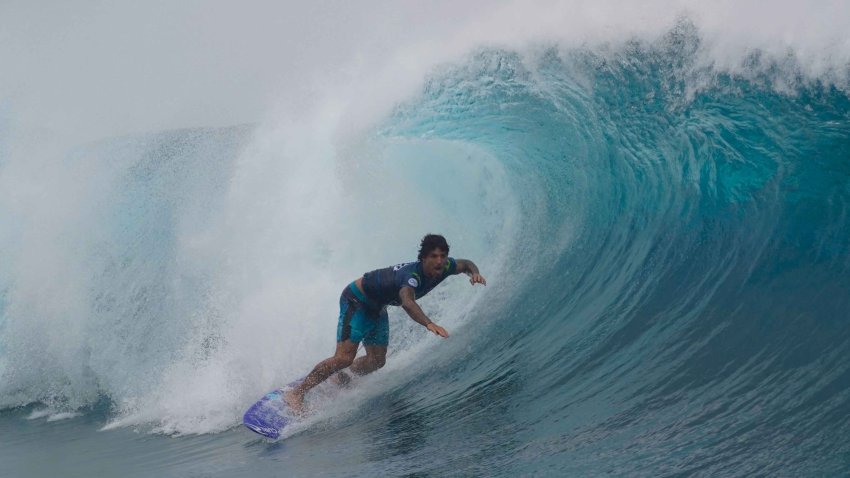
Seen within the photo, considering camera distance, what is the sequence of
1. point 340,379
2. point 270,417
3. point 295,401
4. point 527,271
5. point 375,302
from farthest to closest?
point 527,271, point 340,379, point 375,302, point 295,401, point 270,417

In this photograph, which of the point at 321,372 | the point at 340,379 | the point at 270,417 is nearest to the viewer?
the point at 270,417

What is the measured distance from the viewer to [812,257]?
515 centimetres

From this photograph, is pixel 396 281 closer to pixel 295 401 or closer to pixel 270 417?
pixel 295 401

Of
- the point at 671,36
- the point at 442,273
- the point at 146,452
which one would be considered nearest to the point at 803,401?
the point at 442,273

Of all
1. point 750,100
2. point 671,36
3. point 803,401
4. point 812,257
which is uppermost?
point 671,36

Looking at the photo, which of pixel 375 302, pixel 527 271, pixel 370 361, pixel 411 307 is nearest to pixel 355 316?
pixel 375 302

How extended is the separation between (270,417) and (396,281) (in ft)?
4.21

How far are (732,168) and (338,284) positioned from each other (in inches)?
151

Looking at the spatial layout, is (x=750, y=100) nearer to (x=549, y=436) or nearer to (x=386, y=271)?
(x=386, y=271)

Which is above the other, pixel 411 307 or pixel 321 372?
pixel 411 307

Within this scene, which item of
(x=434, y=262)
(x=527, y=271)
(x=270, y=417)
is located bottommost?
(x=270, y=417)

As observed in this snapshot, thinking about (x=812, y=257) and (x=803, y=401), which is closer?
(x=803, y=401)

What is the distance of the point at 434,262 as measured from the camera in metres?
5.62

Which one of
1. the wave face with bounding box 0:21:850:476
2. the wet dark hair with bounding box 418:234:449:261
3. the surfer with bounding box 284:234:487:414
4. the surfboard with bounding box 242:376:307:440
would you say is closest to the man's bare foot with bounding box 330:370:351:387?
the surfer with bounding box 284:234:487:414
